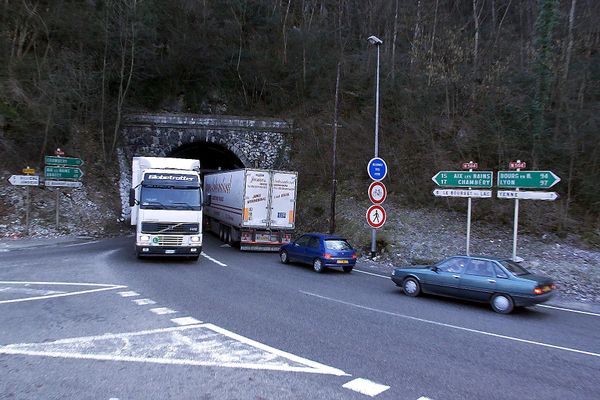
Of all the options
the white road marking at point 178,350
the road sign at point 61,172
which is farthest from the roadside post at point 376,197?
the road sign at point 61,172

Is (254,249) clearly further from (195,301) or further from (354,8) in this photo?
(354,8)

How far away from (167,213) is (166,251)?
1366mm

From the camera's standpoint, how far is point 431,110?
30.5 metres

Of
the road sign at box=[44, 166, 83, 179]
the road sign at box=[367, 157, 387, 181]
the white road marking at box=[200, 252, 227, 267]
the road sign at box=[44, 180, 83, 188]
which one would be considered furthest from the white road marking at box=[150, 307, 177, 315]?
the road sign at box=[44, 166, 83, 179]

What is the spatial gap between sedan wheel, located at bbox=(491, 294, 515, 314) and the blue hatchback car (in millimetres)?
6145

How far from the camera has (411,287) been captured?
12.6 metres

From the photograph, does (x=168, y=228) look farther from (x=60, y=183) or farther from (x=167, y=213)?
(x=60, y=183)

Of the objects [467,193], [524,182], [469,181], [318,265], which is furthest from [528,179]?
[318,265]

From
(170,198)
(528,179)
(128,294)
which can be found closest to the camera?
(128,294)

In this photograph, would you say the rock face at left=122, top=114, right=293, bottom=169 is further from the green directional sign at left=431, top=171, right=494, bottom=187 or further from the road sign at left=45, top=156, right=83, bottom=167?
the green directional sign at left=431, top=171, right=494, bottom=187

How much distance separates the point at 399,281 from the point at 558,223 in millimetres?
11430

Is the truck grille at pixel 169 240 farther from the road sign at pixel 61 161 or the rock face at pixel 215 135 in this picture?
the rock face at pixel 215 135

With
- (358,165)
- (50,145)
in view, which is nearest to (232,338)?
(358,165)

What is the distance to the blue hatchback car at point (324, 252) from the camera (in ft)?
53.3
